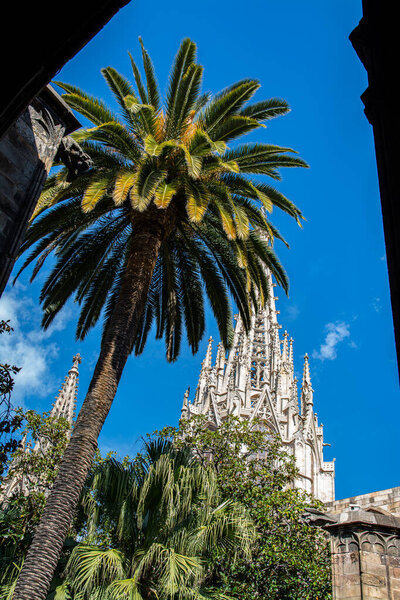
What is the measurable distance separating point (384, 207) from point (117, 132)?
9.63 m

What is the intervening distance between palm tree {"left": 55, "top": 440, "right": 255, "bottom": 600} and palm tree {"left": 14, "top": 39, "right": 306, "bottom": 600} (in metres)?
0.99

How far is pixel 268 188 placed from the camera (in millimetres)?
12672

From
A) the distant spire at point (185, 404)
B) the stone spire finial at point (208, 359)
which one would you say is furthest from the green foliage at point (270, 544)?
the stone spire finial at point (208, 359)

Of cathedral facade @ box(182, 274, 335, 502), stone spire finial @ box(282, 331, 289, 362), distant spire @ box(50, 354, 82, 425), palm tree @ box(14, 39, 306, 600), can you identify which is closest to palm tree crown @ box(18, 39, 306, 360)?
palm tree @ box(14, 39, 306, 600)

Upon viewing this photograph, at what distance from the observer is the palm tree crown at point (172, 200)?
1080cm

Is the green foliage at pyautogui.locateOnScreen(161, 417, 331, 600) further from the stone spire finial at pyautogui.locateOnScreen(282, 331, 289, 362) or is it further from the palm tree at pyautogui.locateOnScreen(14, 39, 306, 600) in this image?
the stone spire finial at pyautogui.locateOnScreen(282, 331, 289, 362)

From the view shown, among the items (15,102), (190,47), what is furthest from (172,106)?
(15,102)

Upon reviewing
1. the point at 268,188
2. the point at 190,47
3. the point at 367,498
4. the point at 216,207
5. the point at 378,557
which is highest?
the point at 190,47

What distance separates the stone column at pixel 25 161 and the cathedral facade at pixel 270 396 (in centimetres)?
2798

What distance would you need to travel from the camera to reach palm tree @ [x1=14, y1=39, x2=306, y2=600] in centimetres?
997

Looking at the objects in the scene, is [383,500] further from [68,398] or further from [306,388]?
[306,388]

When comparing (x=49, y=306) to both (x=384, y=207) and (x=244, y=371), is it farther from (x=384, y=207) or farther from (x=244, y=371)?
(x=244, y=371)

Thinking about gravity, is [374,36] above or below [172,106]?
below

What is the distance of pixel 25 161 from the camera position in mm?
5168
